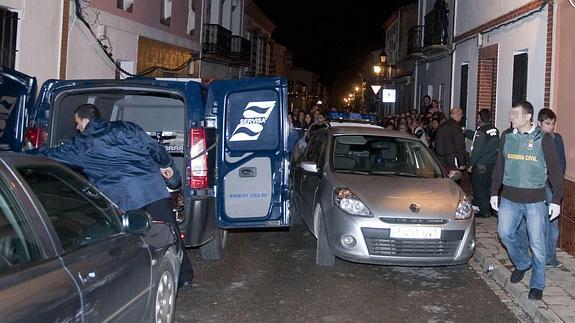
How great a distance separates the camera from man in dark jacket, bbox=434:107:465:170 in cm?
1177

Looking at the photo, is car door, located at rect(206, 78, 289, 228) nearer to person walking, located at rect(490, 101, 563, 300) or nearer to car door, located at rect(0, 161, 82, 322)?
person walking, located at rect(490, 101, 563, 300)

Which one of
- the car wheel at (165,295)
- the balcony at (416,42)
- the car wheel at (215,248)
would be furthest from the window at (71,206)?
the balcony at (416,42)

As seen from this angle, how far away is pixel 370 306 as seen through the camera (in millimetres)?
6582

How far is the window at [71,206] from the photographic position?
364 centimetres

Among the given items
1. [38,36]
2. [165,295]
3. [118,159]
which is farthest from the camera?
[38,36]

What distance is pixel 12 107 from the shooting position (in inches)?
336

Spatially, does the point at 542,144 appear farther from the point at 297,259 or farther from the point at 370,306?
the point at 297,259

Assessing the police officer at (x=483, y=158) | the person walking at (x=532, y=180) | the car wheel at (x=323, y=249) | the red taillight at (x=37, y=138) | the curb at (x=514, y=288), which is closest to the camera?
the curb at (x=514, y=288)

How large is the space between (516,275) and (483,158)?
4.09 m

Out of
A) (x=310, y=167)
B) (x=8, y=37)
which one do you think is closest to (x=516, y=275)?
(x=310, y=167)

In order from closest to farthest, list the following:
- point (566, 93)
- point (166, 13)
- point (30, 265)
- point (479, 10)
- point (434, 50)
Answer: point (30, 265) → point (566, 93) → point (479, 10) → point (166, 13) → point (434, 50)

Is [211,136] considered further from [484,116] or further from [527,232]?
[484,116]

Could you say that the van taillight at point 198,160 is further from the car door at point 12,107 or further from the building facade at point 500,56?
the building facade at point 500,56

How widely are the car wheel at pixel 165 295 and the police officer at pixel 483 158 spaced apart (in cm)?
693
